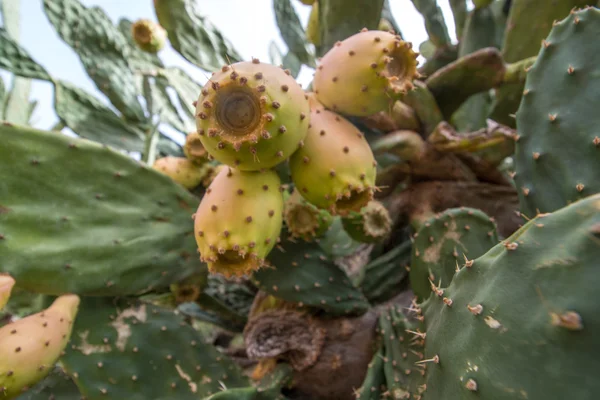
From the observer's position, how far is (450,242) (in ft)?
2.98

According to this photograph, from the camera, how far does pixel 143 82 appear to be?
5.00 feet

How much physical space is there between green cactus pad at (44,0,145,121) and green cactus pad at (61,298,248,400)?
759 millimetres

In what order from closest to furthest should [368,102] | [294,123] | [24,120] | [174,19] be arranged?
[294,123] → [368,102] → [174,19] → [24,120]

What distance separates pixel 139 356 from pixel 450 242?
0.73 m

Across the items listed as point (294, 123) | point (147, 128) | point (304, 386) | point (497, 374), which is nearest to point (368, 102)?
point (294, 123)

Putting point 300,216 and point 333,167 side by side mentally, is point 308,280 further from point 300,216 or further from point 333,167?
point 333,167

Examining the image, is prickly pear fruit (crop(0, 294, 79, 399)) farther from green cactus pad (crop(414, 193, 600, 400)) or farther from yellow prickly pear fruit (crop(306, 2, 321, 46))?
yellow prickly pear fruit (crop(306, 2, 321, 46))

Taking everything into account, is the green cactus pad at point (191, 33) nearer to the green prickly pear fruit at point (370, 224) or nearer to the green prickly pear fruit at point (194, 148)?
the green prickly pear fruit at point (194, 148)

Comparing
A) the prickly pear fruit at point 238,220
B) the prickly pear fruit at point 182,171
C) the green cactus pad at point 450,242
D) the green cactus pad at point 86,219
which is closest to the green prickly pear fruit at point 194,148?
the prickly pear fruit at point 182,171

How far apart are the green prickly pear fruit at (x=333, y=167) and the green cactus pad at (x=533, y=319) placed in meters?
0.26

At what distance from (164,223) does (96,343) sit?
297 millimetres

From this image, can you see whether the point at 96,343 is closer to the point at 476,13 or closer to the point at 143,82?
the point at 143,82

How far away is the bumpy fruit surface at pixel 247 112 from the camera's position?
0.61m

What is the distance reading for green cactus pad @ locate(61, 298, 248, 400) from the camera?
0.94 m
